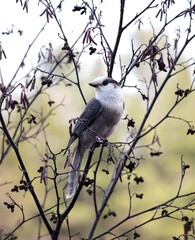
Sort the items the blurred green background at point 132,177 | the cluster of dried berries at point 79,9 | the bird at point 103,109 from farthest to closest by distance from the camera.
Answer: the blurred green background at point 132,177, the bird at point 103,109, the cluster of dried berries at point 79,9

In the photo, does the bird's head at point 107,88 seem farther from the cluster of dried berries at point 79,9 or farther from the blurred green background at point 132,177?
the blurred green background at point 132,177

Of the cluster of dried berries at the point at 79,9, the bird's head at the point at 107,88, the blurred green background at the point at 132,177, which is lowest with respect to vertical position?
the cluster of dried berries at the point at 79,9

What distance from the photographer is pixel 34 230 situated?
31.2 ft

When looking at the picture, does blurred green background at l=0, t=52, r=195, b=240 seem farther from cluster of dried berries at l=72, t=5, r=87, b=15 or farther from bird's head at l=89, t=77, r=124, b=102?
cluster of dried berries at l=72, t=5, r=87, b=15

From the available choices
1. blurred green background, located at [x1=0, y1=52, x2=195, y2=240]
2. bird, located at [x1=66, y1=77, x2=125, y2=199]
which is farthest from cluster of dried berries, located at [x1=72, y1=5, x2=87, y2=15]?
blurred green background, located at [x1=0, y1=52, x2=195, y2=240]

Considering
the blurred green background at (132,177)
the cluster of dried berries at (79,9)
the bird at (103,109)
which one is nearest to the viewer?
the cluster of dried berries at (79,9)

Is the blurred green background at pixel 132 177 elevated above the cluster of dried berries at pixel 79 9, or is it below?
above

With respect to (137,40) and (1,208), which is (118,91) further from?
(137,40)

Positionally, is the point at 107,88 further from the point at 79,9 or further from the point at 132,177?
the point at 132,177

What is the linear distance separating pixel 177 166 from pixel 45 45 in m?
8.01

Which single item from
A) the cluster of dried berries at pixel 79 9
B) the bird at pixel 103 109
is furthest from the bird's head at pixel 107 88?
the cluster of dried berries at pixel 79 9

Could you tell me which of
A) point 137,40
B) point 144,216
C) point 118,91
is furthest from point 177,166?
point 118,91

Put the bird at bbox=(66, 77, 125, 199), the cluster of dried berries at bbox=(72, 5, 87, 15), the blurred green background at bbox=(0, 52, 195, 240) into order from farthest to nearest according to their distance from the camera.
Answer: the blurred green background at bbox=(0, 52, 195, 240) < the bird at bbox=(66, 77, 125, 199) < the cluster of dried berries at bbox=(72, 5, 87, 15)

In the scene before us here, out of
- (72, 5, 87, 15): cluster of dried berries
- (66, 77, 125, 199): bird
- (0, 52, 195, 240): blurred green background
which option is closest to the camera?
(72, 5, 87, 15): cluster of dried berries
